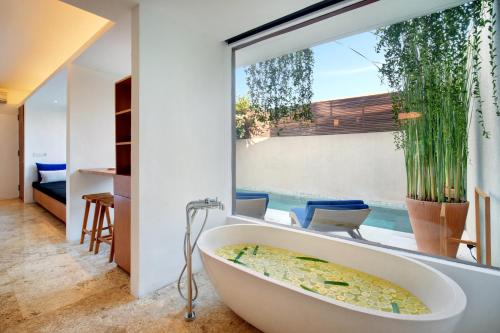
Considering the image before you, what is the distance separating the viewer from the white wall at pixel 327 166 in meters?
2.20

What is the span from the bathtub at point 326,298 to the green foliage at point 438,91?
699mm

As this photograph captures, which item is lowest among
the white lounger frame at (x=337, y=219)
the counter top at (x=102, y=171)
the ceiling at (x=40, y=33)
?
the white lounger frame at (x=337, y=219)

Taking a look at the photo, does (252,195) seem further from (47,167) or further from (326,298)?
(47,167)

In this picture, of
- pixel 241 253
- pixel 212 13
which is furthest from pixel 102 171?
pixel 212 13

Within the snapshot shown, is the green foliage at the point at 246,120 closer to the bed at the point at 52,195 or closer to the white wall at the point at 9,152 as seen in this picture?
the bed at the point at 52,195

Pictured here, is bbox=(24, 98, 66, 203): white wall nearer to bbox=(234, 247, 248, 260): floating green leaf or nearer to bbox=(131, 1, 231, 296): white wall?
bbox=(131, 1, 231, 296): white wall

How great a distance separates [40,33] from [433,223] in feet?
16.9

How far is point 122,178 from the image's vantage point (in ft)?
8.00

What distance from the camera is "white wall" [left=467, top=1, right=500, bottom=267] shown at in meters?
1.54

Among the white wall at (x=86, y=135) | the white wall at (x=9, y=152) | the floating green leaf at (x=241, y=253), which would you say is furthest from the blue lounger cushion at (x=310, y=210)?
the white wall at (x=9, y=152)

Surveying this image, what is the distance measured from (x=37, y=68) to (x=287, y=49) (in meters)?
5.10

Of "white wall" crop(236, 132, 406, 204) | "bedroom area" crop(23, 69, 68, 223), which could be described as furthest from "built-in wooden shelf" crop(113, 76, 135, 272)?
"bedroom area" crop(23, 69, 68, 223)

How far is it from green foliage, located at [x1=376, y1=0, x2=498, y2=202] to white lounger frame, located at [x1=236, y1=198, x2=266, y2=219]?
163 cm

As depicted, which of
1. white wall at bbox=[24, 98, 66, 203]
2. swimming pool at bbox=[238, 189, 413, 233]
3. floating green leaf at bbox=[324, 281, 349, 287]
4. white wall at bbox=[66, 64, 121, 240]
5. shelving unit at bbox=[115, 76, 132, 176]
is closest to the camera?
floating green leaf at bbox=[324, 281, 349, 287]
